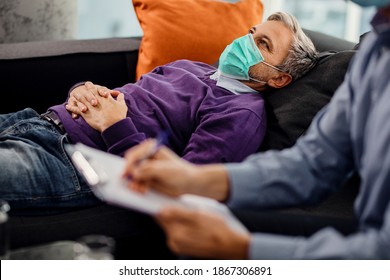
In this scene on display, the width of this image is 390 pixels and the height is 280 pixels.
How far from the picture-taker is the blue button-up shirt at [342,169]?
113 centimetres

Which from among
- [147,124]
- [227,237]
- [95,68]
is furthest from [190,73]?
[227,237]

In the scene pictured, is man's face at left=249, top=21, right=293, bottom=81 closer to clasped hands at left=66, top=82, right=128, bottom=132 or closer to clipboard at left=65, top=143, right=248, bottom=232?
clasped hands at left=66, top=82, right=128, bottom=132

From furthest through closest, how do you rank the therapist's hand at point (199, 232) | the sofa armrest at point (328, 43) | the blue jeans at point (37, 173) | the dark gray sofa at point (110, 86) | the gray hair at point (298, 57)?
1. the sofa armrest at point (328, 43)
2. the gray hair at point (298, 57)
3. the blue jeans at point (37, 173)
4. the dark gray sofa at point (110, 86)
5. the therapist's hand at point (199, 232)

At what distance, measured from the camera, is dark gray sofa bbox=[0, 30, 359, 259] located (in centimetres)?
167

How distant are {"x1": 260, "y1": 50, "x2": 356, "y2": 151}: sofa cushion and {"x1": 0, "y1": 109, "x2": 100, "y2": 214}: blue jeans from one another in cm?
60

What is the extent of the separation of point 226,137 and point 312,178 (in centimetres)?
61

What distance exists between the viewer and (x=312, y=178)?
1.35 m

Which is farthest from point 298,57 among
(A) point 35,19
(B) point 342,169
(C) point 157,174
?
(A) point 35,19

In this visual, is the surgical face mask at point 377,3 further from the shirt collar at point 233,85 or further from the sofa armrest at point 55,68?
the sofa armrest at point 55,68

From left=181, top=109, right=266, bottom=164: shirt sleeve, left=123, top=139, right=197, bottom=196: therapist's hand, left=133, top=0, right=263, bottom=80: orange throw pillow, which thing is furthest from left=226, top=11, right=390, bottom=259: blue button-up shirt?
left=133, top=0, right=263, bottom=80: orange throw pillow

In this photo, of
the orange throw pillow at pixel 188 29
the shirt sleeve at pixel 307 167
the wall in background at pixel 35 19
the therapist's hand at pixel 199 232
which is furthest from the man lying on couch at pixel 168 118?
the wall in background at pixel 35 19

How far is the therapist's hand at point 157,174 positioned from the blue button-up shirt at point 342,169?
119 mm

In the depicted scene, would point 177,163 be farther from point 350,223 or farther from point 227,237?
point 350,223
